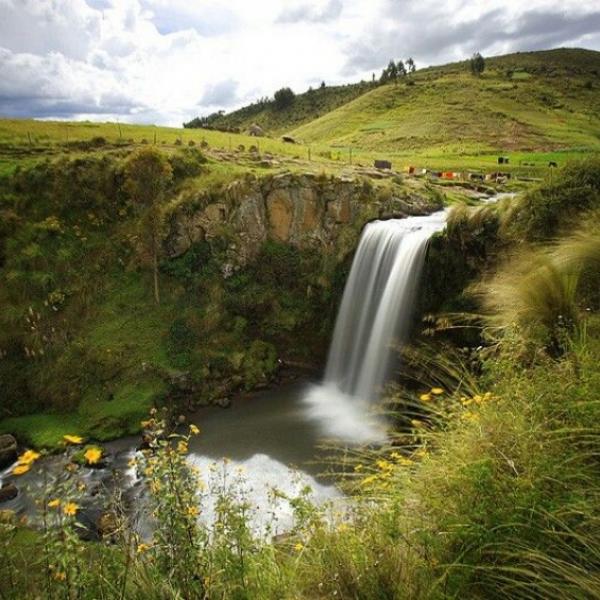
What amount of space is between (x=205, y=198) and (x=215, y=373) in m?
7.04

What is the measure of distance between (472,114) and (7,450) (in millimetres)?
60711

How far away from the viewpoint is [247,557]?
10.8 ft

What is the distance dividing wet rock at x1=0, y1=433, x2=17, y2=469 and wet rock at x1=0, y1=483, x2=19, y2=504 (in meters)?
1.47

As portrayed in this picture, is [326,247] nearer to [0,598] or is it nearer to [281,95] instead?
[0,598]

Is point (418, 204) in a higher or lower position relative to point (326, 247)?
higher

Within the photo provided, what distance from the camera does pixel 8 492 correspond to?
10523 mm

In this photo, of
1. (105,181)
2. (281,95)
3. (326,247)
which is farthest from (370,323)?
(281,95)

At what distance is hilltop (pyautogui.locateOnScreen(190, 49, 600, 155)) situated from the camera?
47.2 m

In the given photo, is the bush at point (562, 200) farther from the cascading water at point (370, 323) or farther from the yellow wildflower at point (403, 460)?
the yellow wildflower at point (403, 460)

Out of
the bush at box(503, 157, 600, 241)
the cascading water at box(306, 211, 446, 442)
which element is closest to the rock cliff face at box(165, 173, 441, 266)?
the cascading water at box(306, 211, 446, 442)

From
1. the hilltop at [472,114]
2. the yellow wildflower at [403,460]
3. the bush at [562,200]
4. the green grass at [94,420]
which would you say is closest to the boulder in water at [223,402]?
the green grass at [94,420]

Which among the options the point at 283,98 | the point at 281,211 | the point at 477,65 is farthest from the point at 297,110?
the point at 281,211

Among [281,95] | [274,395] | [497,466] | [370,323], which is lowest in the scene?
[274,395]

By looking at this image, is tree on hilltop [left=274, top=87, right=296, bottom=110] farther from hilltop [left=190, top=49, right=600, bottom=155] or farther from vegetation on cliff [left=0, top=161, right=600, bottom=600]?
vegetation on cliff [left=0, top=161, right=600, bottom=600]
